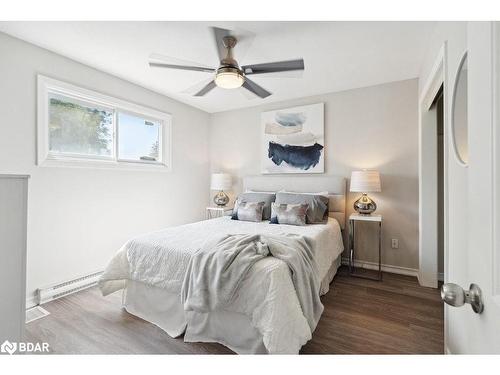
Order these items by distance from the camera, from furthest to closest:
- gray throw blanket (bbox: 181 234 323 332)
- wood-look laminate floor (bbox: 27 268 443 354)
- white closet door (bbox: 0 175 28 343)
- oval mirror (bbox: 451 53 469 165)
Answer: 1. wood-look laminate floor (bbox: 27 268 443 354)
2. gray throw blanket (bbox: 181 234 323 332)
3. oval mirror (bbox: 451 53 469 165)
4. white closet door (bbox: 0 175 28 343)

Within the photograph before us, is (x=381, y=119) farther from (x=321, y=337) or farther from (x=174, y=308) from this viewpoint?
(x=174, y=308)

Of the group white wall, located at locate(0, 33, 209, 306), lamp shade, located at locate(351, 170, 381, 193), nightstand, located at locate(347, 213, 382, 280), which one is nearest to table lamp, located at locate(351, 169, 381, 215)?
lamp shade, located at locate(351, 170, 381, 193)

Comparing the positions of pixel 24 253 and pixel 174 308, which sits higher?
pixel 24 253

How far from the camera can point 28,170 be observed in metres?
2.28

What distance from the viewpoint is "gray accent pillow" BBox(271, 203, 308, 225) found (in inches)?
112

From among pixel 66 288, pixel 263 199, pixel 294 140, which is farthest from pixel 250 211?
pixel 66 288

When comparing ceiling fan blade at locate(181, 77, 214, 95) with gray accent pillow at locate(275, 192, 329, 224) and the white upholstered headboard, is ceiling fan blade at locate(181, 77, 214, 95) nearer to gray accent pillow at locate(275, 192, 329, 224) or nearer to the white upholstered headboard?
gray accent pillow at locate(275, 192, 329, 224)

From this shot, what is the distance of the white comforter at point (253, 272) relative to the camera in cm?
143

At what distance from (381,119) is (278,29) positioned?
1956 millimetres

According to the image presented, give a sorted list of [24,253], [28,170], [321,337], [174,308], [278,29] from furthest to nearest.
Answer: [28,170] → [278,29] → [174,308] → [321,337] → [24,253]

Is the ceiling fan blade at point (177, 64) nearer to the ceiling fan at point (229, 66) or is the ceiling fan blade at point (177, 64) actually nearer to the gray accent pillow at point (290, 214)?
the ceiling fan at point (229, 66)

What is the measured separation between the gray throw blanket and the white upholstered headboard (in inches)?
63.7

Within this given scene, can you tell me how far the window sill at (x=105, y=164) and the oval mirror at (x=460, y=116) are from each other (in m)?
3.37

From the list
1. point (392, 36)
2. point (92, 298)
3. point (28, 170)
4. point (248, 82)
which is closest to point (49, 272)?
point (92, 298)
